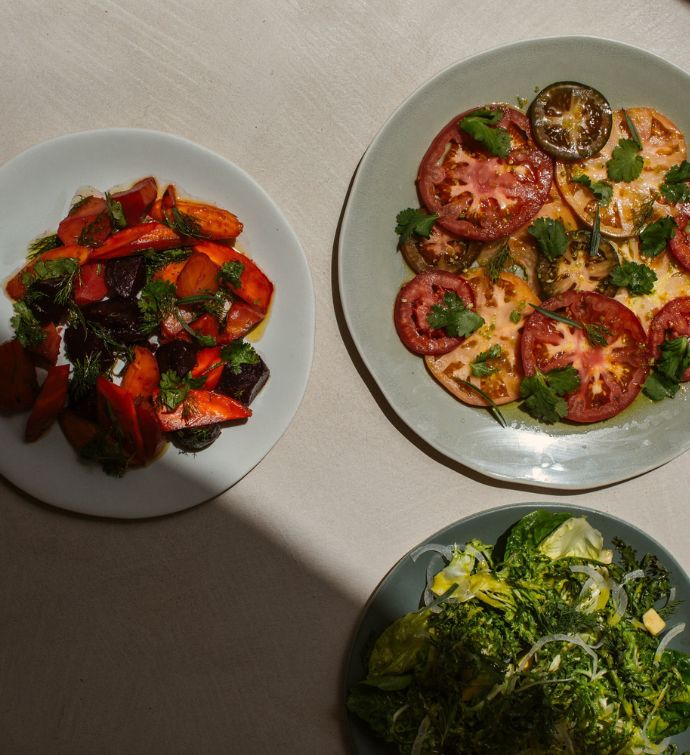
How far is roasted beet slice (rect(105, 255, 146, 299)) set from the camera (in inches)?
71.2

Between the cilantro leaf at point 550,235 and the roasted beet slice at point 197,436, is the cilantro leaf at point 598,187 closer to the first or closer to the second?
the cilantro leaf at point 550,235

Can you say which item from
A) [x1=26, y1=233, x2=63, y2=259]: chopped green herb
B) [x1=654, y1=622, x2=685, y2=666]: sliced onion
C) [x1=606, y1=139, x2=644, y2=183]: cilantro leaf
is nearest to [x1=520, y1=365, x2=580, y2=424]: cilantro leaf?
[x1=606, y1=139, x2=644, y2=183]: cilantro leaf

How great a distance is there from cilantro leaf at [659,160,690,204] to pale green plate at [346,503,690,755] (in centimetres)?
95

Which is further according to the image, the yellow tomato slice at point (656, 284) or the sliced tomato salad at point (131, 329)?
the yellow tomato slice at point (656, 284)

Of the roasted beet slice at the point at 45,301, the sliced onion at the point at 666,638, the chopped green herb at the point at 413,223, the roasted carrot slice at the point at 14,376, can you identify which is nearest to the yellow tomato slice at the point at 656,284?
the chopped green herb at the point at 413,223

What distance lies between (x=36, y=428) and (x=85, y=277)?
440 millimetres

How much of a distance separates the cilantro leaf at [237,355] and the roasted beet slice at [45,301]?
1.53 feet

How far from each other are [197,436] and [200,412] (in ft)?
0.22

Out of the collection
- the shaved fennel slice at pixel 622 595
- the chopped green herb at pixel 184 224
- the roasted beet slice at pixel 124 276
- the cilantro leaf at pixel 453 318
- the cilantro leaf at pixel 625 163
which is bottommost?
the roasted beet slice at pixel 124 276

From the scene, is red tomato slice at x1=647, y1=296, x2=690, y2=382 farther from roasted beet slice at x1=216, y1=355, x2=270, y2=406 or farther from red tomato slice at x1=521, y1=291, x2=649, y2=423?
roasted beet slice at x1=216, y1=355, x2=270, y2=406

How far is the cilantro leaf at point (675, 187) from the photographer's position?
1.90m

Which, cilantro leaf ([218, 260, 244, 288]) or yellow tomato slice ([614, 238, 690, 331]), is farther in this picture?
yellow tomato slice ([614, 238, 690, 331])

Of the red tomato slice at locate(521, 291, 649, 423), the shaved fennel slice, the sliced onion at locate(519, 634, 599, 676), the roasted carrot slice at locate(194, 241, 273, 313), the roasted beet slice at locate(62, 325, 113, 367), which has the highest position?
the red tomato slice at locate(521, 291, 649, 423)

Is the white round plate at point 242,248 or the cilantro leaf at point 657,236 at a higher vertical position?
the cilantro leaf at point 657,236
